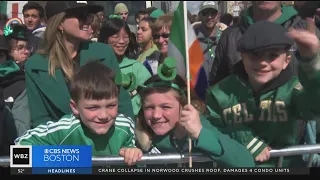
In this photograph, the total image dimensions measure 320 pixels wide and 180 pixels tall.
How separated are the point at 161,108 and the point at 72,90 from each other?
0.37 meters

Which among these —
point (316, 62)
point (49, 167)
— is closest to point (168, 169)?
point (49, 167)

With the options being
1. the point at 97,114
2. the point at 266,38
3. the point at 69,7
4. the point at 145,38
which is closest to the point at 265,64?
the point at 266,38

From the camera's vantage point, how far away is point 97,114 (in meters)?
2.23

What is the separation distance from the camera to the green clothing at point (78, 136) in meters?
2.25

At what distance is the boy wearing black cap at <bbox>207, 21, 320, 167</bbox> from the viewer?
2068mm

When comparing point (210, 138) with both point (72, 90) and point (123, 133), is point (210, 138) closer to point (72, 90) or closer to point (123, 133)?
point (123, 133)

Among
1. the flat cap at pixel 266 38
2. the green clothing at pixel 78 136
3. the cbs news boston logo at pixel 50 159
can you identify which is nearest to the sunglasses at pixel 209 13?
the flat cap at pixel 266 38

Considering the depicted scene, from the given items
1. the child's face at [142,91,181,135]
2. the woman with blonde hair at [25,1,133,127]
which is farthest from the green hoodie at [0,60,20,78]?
the child's face at [142,91,181,135]

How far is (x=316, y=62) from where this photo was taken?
197 cm

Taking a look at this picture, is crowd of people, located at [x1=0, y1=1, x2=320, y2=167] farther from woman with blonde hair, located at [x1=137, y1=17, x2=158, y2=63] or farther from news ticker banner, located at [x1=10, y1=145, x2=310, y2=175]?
woman with blonde hair, located at [x1=137, y1=17, x2=158, y2=63]

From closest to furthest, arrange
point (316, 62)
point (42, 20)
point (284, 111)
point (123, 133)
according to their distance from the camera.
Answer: point (316, 62), point (284, 111), point (123, 133), point (42, 20)

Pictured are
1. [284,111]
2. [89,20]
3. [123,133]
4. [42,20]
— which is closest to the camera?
[284,111]

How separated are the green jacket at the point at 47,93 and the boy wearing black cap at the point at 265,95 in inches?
17.4

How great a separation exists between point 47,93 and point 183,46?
0.63 m
